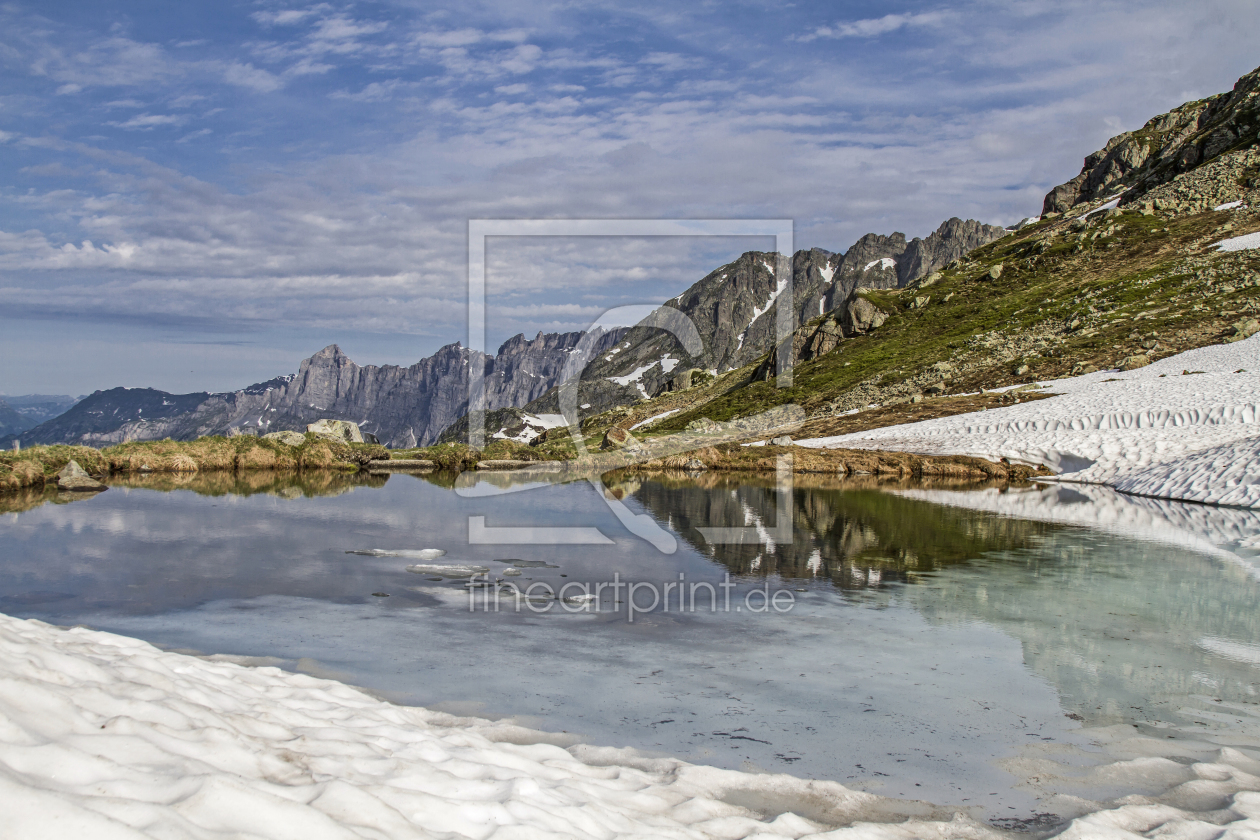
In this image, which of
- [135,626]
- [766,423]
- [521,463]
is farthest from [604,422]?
[135,626]

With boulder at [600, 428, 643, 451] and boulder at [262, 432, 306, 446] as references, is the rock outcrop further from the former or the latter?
boulder at [262, 432, 306, 446]

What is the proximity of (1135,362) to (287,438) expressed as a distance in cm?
6609

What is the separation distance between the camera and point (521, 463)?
165 feet

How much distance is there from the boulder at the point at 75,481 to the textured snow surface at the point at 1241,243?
11025cm

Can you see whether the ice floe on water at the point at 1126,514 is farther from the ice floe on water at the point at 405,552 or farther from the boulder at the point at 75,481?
the boulder at the point at 75,481

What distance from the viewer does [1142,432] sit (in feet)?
136

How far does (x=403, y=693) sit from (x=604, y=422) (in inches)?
3593

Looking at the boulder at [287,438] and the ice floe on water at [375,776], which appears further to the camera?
the boulder at [287,438]

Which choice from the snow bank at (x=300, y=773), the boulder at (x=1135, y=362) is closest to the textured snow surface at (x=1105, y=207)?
the boulder at (x=1135, y=362)

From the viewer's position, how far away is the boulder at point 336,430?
51.2m

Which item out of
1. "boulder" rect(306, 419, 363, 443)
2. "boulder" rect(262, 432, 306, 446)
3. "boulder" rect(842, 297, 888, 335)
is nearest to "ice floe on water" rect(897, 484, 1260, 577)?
"boulder" rect(262, 432, 306, 446)

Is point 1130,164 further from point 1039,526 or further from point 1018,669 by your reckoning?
point 1018,669

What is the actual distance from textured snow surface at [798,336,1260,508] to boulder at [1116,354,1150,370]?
5.03 feet

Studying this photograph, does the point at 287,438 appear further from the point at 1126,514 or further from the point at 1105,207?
the point at 1105,207
